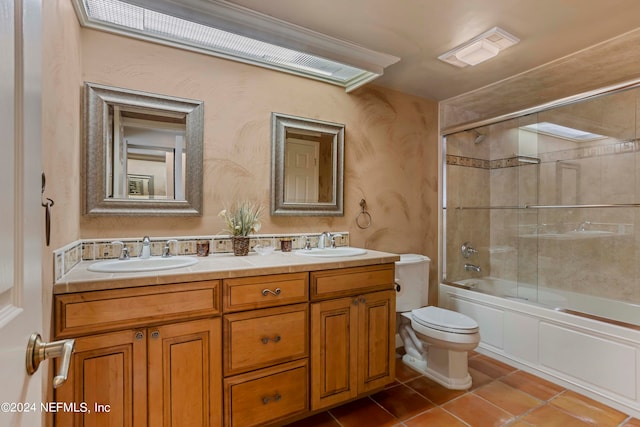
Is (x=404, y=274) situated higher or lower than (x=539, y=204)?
lower

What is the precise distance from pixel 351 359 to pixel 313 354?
0.27 m

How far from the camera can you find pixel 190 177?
1.97 meters

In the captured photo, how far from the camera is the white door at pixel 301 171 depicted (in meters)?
2.32

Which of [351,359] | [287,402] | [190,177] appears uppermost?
[190,177]

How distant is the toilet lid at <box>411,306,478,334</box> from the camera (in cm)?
210

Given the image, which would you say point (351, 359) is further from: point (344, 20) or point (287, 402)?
point (344, 20)

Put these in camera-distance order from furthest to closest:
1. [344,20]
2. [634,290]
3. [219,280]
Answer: [634,290], [344,20], [219,280]

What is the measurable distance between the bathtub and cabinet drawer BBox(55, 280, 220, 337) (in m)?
2.30

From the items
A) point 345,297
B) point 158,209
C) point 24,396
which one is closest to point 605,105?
point 345,297

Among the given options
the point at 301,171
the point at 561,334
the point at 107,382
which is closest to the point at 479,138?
the point at 561,334

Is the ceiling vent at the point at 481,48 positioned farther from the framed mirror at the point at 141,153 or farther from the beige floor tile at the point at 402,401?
the beige floor tile at the point at 402,401

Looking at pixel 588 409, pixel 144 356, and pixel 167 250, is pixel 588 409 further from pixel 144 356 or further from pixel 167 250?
pixel 167 250

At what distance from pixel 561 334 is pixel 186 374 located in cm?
244

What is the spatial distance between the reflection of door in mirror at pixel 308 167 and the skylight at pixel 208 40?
1.49ft
